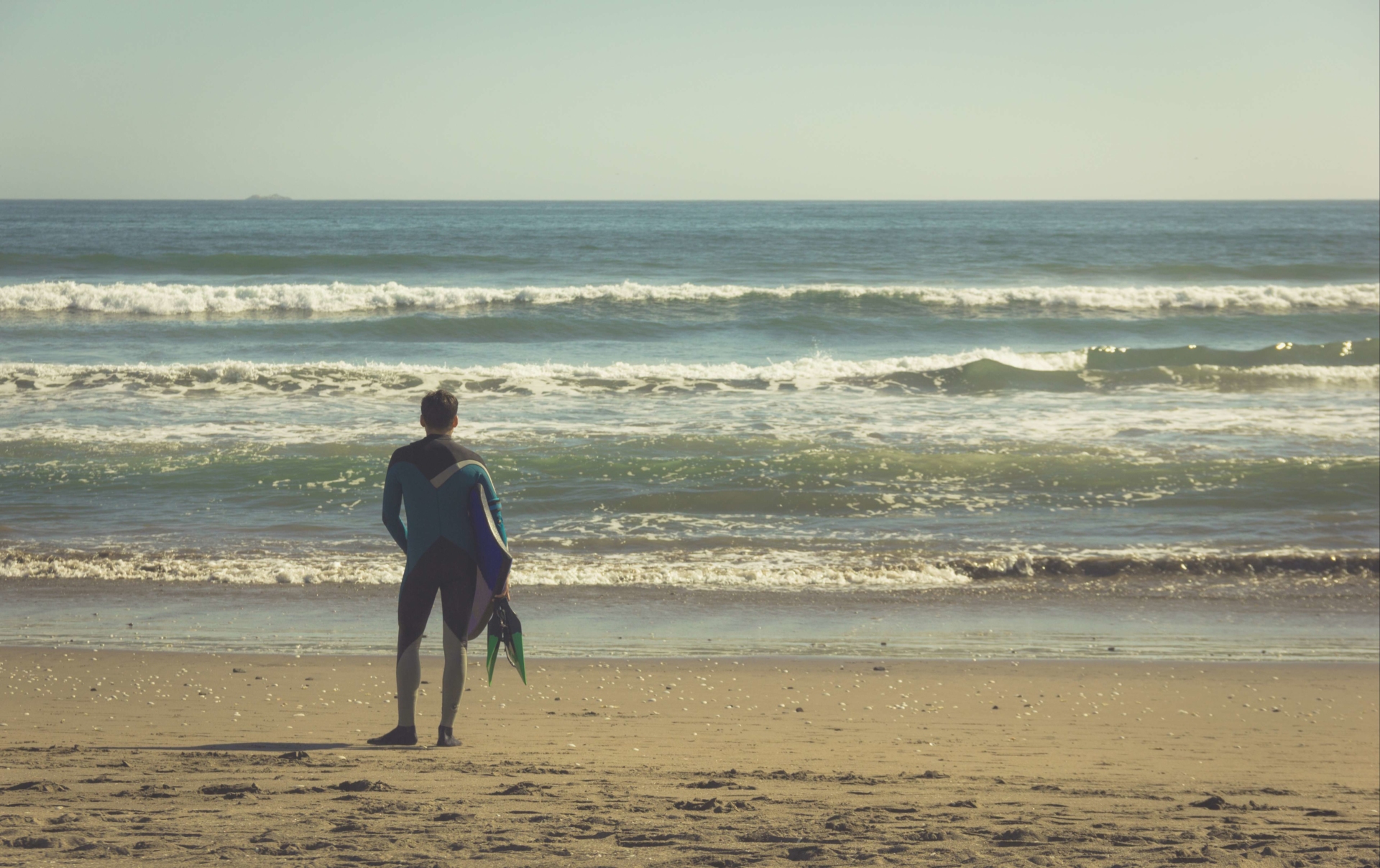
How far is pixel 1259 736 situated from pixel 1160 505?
5.18 metres

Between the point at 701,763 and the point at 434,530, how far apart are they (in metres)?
1.45

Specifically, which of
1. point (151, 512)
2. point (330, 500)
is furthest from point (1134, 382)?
point (151, 512)

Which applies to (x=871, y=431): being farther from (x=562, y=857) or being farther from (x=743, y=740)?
(x=562, y=857)

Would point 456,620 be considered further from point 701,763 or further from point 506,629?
point 701,763

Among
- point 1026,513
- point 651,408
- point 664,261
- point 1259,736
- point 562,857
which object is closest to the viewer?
point 562,857

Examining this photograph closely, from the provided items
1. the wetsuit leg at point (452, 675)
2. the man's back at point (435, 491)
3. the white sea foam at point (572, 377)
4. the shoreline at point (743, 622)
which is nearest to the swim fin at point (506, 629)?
the wetsuit leg at point (452, 675)

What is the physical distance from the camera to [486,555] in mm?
4148

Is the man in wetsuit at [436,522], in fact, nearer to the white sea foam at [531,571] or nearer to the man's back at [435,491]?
the man's back at [435,491]

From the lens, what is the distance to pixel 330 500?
9.84m

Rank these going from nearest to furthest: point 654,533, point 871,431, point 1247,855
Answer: point 1247,855 → point 654,533 → point 871,431

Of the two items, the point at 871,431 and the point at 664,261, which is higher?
the point at 664,261

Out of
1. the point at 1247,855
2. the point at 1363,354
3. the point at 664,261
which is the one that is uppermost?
the point at 664,261

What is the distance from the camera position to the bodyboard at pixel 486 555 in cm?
413

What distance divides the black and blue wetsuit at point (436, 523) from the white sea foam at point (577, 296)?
846 inches
